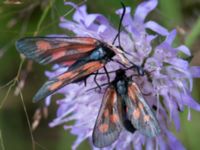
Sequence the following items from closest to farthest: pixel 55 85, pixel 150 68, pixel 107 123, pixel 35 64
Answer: pixel 55 85 → pixel 107 123 → pixel 150 68 → pixel 35 64

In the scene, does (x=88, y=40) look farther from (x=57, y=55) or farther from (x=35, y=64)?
(x=35, y=64)

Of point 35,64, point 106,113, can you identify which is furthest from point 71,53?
point 35,64

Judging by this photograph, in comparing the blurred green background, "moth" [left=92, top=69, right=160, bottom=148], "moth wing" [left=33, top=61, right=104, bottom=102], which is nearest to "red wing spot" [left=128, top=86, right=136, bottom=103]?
"moth" [left=92, top=69, right=160, bottom=148]

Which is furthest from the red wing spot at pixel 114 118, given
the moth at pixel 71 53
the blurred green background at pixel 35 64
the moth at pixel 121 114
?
the blurred green background at pixel 35 64

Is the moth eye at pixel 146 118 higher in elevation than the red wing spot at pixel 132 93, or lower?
lower

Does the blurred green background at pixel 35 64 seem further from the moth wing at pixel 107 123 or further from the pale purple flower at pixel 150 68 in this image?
the moth wing at pixel 107 123

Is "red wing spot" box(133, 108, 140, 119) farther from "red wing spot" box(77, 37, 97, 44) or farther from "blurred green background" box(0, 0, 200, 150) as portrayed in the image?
"blurred green background" box(0, 0, 200, 150)

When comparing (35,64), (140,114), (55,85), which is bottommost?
(35,64)
